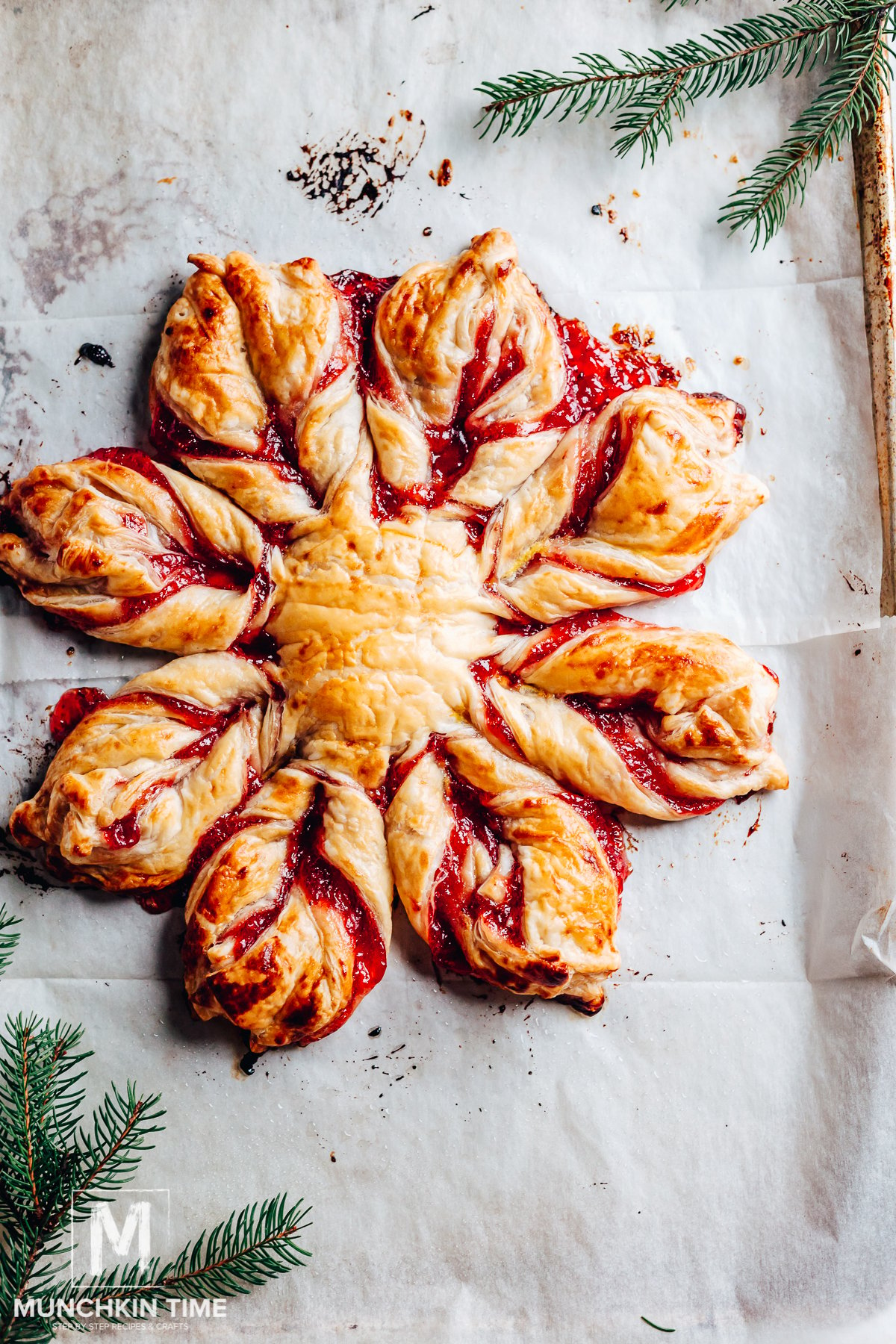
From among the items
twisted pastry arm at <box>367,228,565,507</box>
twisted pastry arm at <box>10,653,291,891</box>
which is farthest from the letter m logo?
twisted pastry arm at <box>367,228,565,507</box>

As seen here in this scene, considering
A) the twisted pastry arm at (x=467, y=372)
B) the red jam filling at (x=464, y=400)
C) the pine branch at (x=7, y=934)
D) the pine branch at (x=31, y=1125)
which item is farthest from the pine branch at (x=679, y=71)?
the pine branch at (x=31, y=1125)

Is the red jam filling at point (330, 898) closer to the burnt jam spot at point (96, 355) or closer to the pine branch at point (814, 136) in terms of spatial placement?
the burnt jam spot at point (96, 355)

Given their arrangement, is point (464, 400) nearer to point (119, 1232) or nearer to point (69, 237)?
point (69, 237)

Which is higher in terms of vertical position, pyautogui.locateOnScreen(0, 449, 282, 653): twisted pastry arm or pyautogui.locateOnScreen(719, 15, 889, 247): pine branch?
pyautogui.locateOnScreen(719, 15, 889, 247): pine branch

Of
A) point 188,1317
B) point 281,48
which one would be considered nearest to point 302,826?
point 188,1317

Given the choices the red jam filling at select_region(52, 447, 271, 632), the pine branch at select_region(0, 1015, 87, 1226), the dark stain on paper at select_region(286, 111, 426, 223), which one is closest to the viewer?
the pine branch at select_region(0, 1015, 87, 1226)

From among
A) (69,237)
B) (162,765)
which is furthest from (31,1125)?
(69,237)

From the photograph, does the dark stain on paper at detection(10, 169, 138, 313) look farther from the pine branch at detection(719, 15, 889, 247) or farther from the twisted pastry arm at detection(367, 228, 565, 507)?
the pine branch at detection(719, 15, 889, 247)
